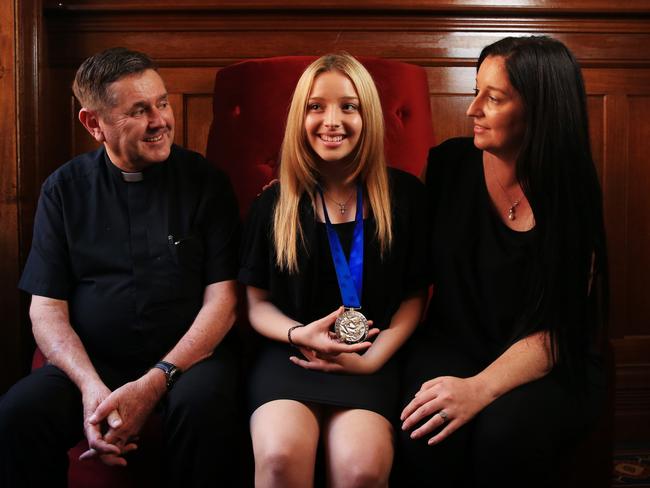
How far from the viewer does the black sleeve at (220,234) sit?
1958 mm

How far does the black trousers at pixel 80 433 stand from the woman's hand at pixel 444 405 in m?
0.41

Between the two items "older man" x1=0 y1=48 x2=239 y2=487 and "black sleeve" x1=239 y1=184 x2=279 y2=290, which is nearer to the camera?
"older man" x1=0 y1=48 x2=239 y2=487

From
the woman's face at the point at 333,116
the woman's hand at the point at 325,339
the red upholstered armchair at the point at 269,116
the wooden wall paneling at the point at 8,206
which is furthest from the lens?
the wooden wall paneling at the point at 8,206

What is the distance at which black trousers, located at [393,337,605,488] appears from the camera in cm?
155

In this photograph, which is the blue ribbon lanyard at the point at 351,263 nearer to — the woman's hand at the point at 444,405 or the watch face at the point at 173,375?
the woman's hand at the point at 444,405

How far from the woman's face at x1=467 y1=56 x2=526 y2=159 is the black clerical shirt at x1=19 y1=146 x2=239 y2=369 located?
0.69 metres

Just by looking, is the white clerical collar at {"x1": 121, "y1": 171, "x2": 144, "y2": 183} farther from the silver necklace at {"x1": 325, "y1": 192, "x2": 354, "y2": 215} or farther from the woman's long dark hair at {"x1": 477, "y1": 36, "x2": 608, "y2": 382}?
the woman's long dark hair at {"x1": 477, "y1": 36, "x2": 608, "y2": 382}

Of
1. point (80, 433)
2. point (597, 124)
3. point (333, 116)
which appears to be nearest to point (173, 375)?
point (80, 433)

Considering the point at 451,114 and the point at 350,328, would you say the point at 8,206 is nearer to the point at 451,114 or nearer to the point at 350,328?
the point at 350,328

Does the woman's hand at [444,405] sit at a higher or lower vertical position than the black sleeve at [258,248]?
lower

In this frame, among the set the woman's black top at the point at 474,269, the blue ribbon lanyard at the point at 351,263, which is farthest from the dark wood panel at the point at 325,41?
the blue ribbon lanyard at the point at 351,263

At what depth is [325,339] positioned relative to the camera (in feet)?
5.63

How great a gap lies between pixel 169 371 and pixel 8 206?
3.50ft

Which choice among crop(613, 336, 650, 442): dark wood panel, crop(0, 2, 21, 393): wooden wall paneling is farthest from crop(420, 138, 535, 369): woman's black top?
crop(0, 2, 21, 393): wooden wall paneling
